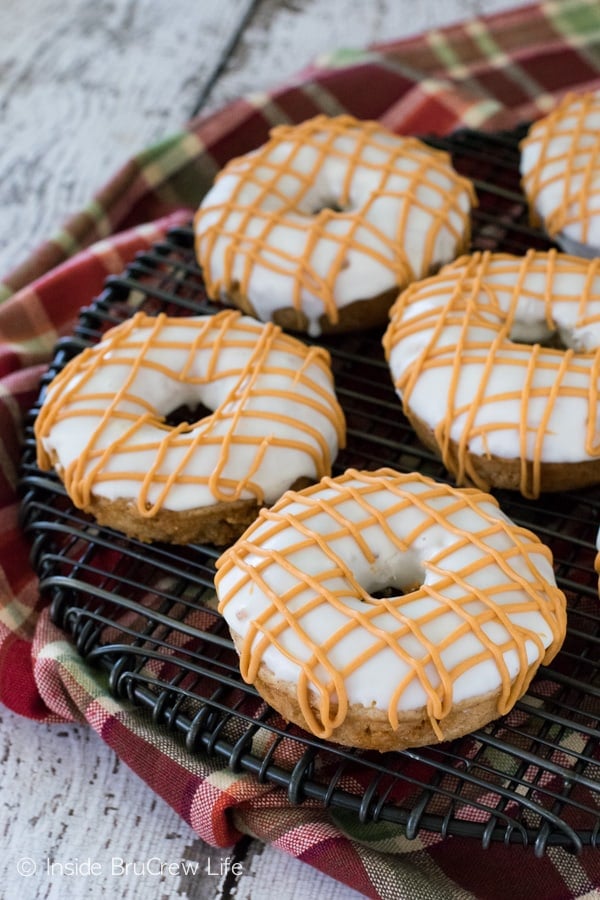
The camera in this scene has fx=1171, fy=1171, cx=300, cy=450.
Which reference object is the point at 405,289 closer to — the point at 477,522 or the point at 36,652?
the point at 477,522

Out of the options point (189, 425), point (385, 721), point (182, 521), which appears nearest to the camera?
point (385, 721)

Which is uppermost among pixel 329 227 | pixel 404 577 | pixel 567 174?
pixel 329 227

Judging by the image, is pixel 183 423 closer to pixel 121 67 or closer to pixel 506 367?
pixel 506 367

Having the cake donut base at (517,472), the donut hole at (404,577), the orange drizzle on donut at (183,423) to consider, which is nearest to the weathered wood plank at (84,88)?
the orange drizzle on donut at (183,423)

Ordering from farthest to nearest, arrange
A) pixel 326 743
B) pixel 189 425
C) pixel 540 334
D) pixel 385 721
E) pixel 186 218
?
1. pixel 186 218
2. pixel 540 334
3. pixel 189 425
4. pixel 326 743
5. pixel 385 721

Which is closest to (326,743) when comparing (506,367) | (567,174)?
(506,367)

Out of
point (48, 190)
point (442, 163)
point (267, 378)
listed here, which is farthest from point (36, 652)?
point (48, 190)

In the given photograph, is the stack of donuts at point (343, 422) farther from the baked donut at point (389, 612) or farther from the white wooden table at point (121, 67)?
the white wooden table at point (121, 67)
